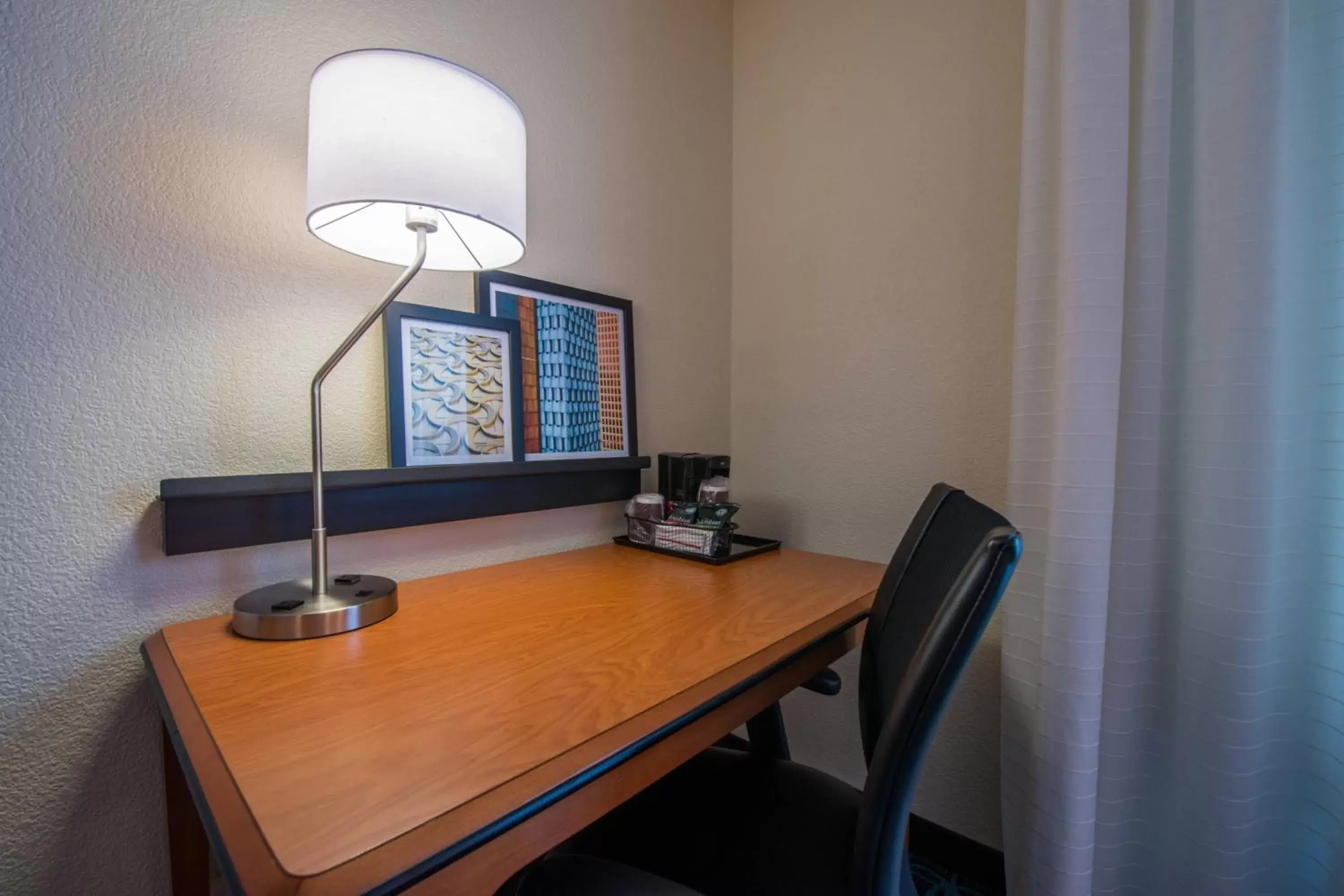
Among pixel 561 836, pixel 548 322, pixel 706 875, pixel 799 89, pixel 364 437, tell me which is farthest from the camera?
pixel 799 89

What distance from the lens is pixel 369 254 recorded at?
35.7 inches

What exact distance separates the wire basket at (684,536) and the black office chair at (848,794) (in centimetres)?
39

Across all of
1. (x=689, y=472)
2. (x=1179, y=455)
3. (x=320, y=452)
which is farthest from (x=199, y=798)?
(x=1179, y=455)

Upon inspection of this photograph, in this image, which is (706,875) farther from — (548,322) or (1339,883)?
(548,322)

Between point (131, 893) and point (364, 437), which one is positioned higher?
point (364, 437)

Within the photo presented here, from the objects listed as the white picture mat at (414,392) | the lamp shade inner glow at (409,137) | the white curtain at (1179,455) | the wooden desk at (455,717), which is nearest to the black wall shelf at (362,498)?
the white picture mat at (414,392)

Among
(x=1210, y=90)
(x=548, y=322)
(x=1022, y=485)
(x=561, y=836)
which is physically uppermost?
(x=1210, y=90)

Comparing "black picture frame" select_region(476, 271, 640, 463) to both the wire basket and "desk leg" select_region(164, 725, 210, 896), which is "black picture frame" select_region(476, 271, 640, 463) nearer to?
the wire basket

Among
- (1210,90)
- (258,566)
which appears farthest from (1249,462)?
(258,566)

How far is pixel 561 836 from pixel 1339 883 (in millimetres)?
1108

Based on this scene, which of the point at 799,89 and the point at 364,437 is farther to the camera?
the point at 799,89

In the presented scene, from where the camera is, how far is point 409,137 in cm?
70

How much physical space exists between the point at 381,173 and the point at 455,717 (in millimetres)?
634

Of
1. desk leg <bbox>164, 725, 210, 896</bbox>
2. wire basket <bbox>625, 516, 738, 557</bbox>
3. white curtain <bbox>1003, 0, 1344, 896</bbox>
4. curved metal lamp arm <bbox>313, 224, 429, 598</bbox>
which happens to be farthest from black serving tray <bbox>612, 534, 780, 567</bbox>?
desk leg <bbox>164, 725, 210, 896</bbox>
